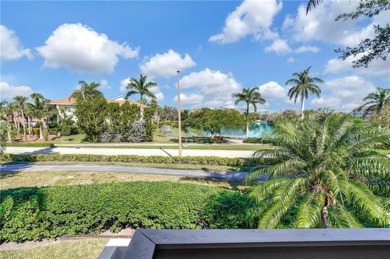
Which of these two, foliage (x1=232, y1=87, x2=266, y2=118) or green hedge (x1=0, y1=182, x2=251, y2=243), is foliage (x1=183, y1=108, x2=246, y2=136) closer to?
foliage (x1=232, y1=87, x2=266, y2=118)

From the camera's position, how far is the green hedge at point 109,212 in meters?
6.73

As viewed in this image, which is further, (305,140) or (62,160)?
(62,160)

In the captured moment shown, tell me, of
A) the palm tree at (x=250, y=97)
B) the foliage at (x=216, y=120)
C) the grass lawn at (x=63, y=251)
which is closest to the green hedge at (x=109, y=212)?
the grass lawn at (x=63, y=251)

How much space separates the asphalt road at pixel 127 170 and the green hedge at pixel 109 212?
8278mm

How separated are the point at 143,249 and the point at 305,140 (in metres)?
4.95

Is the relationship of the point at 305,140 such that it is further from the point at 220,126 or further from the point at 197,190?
the point at 220,126

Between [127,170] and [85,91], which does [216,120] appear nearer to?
[127,170]

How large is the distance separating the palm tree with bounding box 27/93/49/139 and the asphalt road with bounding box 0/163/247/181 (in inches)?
1016

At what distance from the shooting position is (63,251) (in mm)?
6320

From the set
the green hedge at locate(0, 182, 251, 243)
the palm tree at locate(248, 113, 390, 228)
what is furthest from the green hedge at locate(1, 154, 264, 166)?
the palm tree at locate(248, 113, 390, 228)

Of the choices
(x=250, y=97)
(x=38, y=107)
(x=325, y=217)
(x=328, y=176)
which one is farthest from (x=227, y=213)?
(x=38, y=107)

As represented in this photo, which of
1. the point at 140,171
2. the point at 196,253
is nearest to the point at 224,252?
the point at 196,253

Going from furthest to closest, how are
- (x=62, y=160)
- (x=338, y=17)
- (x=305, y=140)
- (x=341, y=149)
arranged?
1. (x=62, y=160)
2. (x=338, y=17)
3. (x=305, y=140)
4. (x=341, y=149)

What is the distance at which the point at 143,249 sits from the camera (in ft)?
4.76
